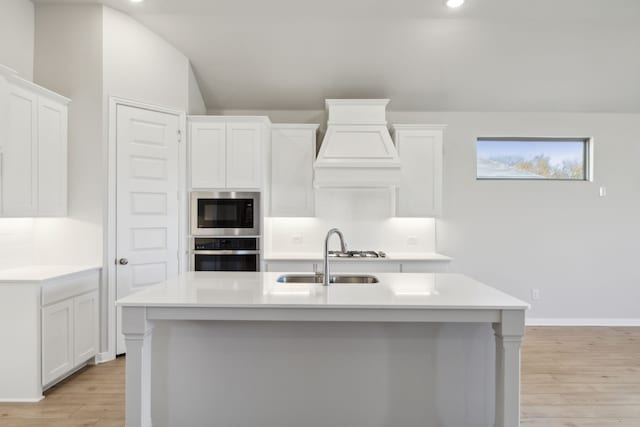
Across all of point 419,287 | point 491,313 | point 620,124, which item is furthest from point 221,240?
point 620,124

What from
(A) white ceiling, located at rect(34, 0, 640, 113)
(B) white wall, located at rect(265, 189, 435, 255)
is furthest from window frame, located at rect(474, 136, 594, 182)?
(B) white wall, located at rect(265, 189, 435, 255)

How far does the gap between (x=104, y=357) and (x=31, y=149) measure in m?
1.82

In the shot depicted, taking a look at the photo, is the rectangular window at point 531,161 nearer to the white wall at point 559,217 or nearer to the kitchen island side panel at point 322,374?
the white wall at point 559,217

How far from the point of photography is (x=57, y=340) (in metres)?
2.99

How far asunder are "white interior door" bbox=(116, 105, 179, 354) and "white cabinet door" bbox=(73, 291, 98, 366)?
206mm

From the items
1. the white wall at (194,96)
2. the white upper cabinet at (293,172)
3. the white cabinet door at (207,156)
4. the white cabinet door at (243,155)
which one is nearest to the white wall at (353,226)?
the white upper cabinet at (293,172)

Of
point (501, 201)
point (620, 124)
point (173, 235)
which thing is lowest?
point (173, 235)

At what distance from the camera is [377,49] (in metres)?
4.09

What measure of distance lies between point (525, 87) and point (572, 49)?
56 centimetres

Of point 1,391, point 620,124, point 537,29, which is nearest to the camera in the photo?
point 1,391

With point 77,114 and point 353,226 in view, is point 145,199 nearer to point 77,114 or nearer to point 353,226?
point 77,114

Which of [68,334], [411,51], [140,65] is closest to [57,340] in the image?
[68,334]

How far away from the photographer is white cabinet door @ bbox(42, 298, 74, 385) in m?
2.86

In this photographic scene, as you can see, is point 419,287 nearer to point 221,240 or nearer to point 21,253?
point 221,240
